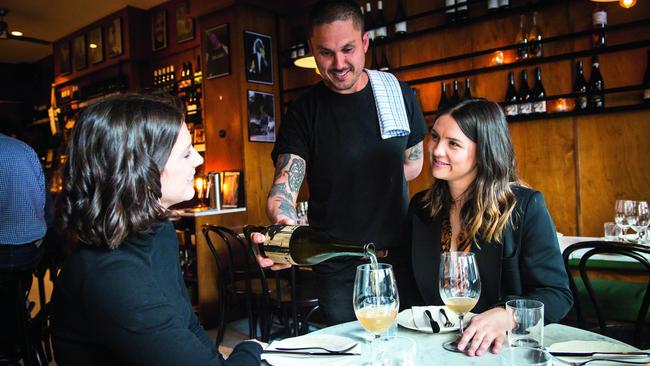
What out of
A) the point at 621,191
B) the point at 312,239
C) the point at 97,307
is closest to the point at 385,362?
the point at 97,307

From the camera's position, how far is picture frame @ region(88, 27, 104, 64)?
23.1 ft

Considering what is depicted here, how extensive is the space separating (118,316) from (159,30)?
6255 millimetres

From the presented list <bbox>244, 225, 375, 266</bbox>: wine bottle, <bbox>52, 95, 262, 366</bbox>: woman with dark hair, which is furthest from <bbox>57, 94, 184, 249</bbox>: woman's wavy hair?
<bbox>244, 225, 375, 266</bbox>: wine bottle

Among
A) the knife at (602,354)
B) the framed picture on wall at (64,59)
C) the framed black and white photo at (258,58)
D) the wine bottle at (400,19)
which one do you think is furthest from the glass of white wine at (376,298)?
the framed picture on wall at (64,59)

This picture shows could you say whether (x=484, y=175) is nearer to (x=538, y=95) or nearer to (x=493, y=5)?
(x=538, y=95)

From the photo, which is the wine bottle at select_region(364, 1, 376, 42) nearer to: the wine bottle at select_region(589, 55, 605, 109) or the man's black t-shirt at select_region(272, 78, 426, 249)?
the wine bottle at select_region(589, 55, 605, 109)

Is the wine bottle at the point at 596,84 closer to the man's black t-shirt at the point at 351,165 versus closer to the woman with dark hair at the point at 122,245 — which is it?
the man's black t-shirt at the point at 351,165

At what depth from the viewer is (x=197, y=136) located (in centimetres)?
618

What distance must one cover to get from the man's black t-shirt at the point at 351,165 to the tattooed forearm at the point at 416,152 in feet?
0.39

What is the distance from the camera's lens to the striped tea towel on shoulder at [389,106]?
1.99 metres

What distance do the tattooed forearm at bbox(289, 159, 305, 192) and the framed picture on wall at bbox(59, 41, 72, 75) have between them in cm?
707

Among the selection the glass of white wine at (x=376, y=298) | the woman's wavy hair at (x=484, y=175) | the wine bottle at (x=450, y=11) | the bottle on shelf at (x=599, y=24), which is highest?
the wine bottle at (x=450, y=11)

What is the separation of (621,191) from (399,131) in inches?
91.1

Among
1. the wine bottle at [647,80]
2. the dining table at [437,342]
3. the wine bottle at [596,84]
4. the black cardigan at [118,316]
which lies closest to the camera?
the black cardigan at [118,316]
